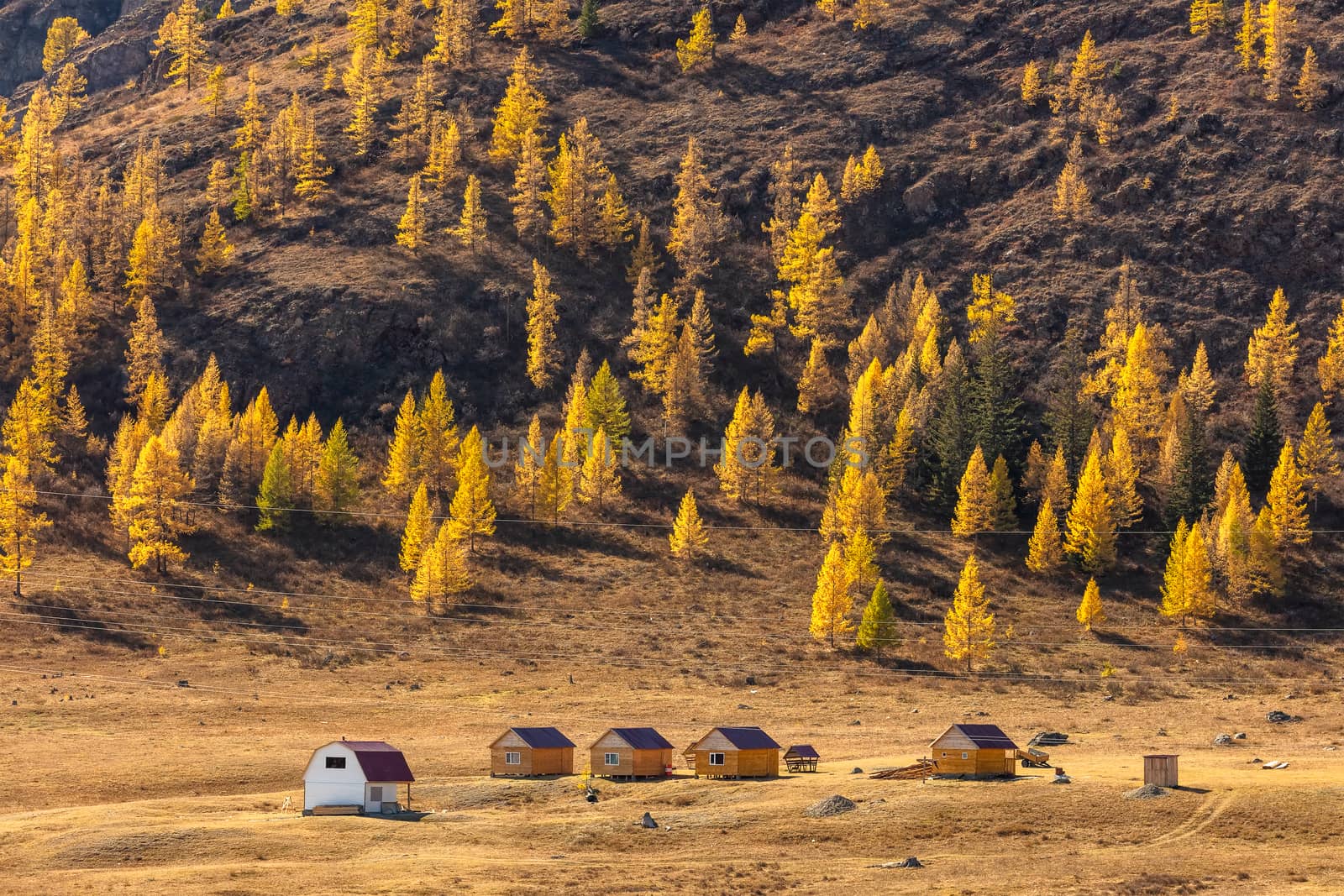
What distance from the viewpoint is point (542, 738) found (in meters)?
80.8

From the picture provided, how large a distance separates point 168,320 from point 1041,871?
13091 cm

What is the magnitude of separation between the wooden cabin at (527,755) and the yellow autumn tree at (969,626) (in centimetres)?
4005

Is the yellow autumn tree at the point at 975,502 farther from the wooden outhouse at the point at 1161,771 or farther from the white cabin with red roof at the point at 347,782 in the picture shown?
the white cabin with red roof at the point at 347,782

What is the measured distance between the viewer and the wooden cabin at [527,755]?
7962cm

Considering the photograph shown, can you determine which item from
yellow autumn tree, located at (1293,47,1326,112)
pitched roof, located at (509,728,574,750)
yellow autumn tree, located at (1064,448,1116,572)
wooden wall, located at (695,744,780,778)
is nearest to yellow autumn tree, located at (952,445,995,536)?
yellow autumn tree, located at (1064,448,1116,572)

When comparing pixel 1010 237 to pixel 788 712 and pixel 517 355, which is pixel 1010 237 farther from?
pixel 788 712

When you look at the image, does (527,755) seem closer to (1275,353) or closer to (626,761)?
(626,761)

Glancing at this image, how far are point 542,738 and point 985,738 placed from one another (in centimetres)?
2286

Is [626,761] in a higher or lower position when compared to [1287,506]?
lower

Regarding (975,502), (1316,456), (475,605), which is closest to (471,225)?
(475,605)

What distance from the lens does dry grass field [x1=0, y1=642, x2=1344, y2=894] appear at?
5841cm

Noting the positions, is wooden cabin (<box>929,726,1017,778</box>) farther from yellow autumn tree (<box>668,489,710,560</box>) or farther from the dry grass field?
yellow autumn tree (<box>668,489,710,560</box>)

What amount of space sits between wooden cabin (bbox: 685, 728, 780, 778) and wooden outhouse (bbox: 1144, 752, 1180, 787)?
1850 centimetres

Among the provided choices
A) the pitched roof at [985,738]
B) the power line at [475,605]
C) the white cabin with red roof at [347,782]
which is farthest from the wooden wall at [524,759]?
the power line at [475,605]
